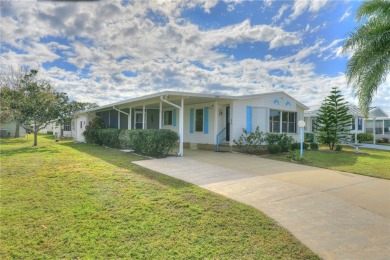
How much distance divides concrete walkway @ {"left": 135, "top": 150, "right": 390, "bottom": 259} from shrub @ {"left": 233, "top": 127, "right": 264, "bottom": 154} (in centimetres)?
369

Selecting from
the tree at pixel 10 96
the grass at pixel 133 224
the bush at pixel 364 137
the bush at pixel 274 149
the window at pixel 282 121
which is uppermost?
Result: the tree at pixel 10 96

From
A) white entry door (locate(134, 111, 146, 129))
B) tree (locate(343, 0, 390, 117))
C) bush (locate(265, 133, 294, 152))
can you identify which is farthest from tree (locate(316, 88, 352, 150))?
white entry door (locate(134, 111, 146, 129))

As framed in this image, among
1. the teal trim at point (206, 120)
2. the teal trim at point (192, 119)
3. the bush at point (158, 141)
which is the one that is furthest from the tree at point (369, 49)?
the teal trim at point (192, 119)

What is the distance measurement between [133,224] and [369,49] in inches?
338

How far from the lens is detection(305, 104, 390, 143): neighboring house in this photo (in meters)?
22.8

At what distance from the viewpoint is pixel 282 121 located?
16328 mm

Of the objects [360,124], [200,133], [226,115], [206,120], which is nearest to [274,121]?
[226,115]

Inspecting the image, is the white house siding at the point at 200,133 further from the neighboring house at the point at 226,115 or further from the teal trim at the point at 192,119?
the teal trim at the point at 192,119

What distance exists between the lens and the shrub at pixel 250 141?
13.3m

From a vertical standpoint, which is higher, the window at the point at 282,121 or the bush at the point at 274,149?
the window at the point at 282,121

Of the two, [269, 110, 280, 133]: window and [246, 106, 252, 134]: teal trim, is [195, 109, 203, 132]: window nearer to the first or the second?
[246, 106, 252, 134]: teal trim

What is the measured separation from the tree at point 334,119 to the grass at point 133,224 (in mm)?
13598

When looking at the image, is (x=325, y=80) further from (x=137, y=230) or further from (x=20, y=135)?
(x=20, y=135)

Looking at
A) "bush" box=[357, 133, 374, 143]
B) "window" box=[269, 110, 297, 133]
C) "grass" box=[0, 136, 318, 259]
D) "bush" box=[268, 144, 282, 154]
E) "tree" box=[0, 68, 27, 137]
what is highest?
"tree" box=[0, 68, 27, 137]
